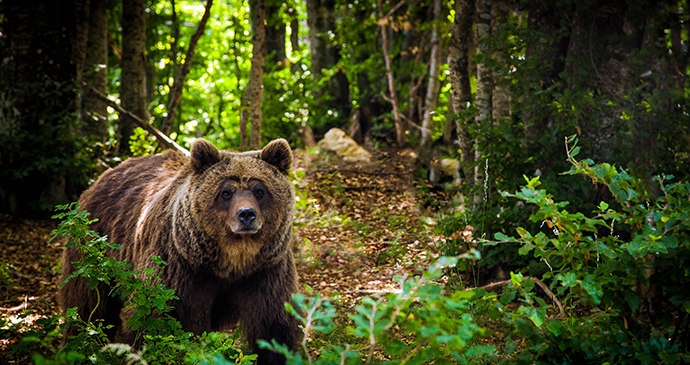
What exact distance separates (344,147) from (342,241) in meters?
A: 4.48

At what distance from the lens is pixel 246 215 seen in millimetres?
3844

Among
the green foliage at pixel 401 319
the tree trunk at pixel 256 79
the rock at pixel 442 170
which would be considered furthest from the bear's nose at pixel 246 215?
the rock at pixel 442 170

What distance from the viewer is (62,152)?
27.3ft

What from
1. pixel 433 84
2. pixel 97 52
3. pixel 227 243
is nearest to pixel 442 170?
pixel 433 84

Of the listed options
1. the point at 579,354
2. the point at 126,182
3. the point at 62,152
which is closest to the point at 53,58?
the point at 62,152

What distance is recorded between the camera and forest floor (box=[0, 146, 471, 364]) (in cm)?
612

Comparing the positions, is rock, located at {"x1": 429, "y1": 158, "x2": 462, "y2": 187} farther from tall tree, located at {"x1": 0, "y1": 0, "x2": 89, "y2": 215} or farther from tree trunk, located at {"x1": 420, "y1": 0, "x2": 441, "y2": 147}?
tall tree, located at {"x1": 0, "y1": 0, "x2": 89, "y2": 215}

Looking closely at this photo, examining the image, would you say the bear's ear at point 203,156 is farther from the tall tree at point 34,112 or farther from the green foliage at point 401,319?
the tall tree at point 34,112

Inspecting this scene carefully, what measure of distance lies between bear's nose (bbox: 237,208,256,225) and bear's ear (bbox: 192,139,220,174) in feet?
2.11

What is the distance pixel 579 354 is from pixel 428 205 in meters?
6.35

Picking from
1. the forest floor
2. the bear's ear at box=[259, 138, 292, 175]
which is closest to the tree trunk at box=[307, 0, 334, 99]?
the forest floor

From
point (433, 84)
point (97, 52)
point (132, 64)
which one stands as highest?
point (97, 52)

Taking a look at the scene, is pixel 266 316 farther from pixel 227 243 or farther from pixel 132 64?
pixel 132 64

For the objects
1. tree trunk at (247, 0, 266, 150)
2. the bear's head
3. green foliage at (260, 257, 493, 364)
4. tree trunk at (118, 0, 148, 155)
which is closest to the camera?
green foliage at (260, 257, 493, 364)
